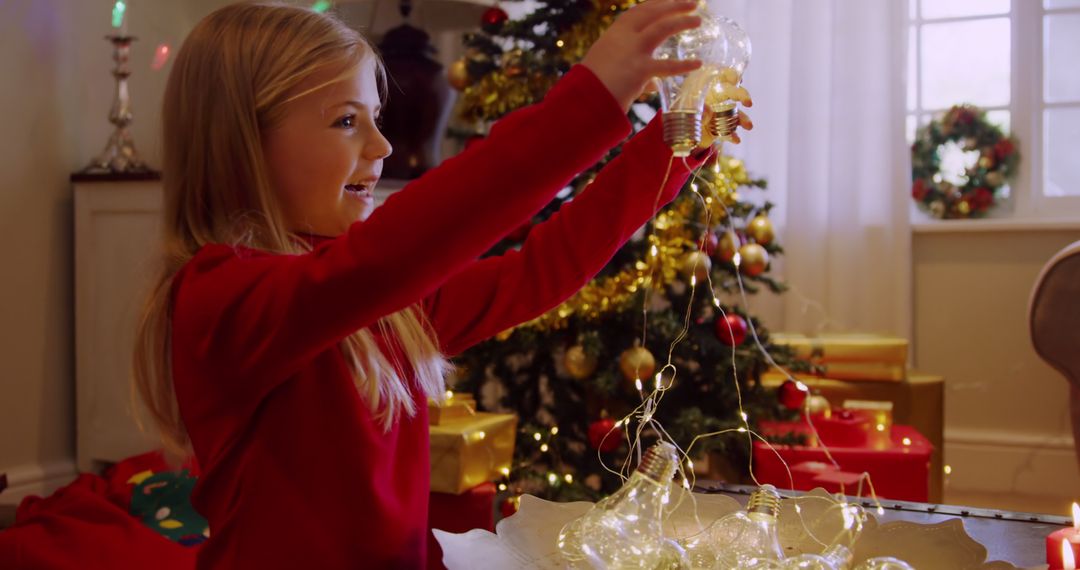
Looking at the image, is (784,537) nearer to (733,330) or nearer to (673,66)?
(673,66)

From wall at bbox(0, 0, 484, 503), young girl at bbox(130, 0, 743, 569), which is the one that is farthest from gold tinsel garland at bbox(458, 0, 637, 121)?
young girl at bbox(130, 0, 743, 569)

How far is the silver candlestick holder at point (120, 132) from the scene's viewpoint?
243 cm

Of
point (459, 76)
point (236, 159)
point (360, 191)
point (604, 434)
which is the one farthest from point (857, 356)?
point (236, 159)

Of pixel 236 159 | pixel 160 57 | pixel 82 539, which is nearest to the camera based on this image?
pixel 236 159

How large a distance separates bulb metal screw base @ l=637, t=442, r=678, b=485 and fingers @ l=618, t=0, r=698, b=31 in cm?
27

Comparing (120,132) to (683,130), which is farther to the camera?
(120,132)

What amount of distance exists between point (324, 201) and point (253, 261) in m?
0.15

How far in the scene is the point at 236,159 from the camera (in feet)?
2.92

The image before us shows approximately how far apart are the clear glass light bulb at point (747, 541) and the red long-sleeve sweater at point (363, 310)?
24 centimetres

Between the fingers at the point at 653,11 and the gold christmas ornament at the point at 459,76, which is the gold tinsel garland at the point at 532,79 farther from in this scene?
the fingers at the point at 653,11

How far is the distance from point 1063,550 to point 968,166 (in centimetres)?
247

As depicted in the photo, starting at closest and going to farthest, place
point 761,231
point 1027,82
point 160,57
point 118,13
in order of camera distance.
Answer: point 761,231, point 118,13, point 160,57, point 1027,82

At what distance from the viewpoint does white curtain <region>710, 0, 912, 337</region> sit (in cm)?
279

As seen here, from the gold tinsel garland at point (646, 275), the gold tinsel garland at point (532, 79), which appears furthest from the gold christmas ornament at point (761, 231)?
the gold tinsel garland at point (532, 79)
